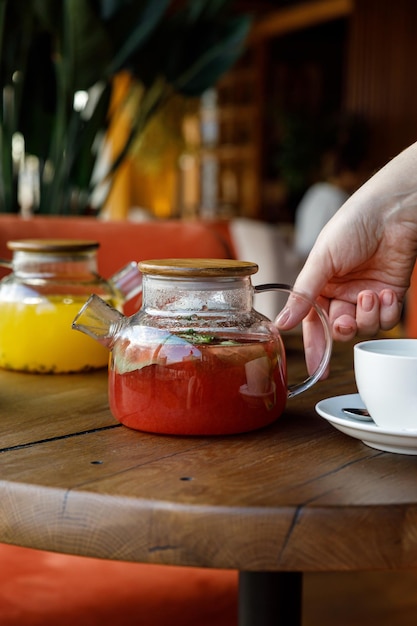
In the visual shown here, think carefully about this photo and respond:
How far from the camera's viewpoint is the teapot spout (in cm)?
84

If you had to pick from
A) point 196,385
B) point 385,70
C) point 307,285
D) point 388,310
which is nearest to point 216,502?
point 196,385

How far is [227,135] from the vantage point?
10680mm

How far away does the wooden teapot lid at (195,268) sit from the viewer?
774mm

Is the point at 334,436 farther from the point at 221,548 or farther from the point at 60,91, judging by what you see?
the point at 60,91

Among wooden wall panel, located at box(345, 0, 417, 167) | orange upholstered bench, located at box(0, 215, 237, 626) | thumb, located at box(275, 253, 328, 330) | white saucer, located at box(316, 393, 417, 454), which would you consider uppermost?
wooden wall panel, located at box(345, 0, 417, 167)

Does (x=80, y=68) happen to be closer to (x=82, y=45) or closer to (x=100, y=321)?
(x=82, y=45)

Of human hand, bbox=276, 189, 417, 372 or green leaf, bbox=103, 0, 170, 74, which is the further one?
green leaf, bbox=103, 0, 170, 74

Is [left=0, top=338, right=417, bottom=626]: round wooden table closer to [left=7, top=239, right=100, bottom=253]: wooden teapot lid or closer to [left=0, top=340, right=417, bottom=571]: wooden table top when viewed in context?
[left=0, top=340, right=417, bottom=571]: wooden table top

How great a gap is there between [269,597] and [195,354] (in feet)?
1.00

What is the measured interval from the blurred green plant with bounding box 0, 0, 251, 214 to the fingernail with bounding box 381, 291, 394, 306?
1826mm

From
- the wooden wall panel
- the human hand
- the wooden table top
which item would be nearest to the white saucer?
the wooden table top

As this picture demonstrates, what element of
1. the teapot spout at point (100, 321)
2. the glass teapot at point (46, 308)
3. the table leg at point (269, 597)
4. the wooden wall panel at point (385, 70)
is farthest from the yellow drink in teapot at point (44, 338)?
the wooden wall panel at point (385, 70)

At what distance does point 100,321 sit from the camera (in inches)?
33.2

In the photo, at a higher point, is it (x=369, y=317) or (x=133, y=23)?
(x=133, y=23)
